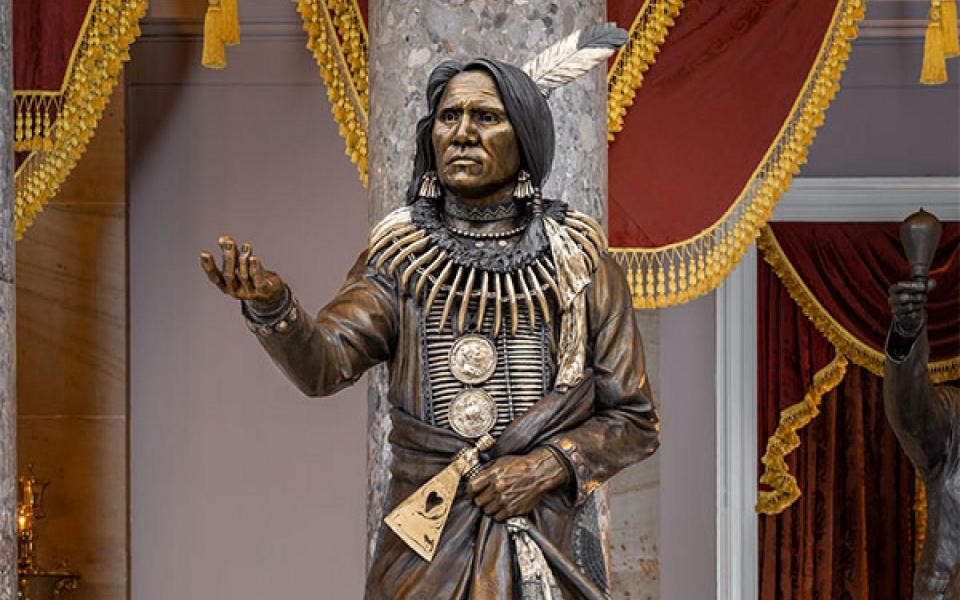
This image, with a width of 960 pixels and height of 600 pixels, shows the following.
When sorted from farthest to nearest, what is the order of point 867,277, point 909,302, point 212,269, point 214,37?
point 867,277 < point 214,37 < point 909,302 < point 212,269

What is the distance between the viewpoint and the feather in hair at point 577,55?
3.96 meters

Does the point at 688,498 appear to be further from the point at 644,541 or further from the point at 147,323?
the point at 147,323

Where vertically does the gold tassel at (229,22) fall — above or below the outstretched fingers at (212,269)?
above

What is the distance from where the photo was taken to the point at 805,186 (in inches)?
319

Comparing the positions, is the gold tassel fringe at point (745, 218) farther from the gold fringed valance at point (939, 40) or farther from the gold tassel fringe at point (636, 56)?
the gold fringed valance at point (939, 40)

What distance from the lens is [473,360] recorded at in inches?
151

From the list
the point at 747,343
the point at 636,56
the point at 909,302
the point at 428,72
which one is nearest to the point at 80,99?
the point at 636,56

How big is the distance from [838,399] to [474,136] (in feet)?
15.4

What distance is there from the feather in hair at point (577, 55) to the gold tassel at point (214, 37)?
125 inches

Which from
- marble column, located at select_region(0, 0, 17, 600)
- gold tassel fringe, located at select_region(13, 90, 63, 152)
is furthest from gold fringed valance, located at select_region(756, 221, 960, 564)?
marble column, located at select_region(0, 0, 17, 600)

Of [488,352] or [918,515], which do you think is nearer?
[488,352]

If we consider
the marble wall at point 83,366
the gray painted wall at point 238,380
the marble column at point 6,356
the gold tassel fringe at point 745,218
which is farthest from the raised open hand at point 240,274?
the marble wall at point 83,366

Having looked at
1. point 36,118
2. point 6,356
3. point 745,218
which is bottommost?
point 6,356

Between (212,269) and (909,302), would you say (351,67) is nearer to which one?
(909,302)
